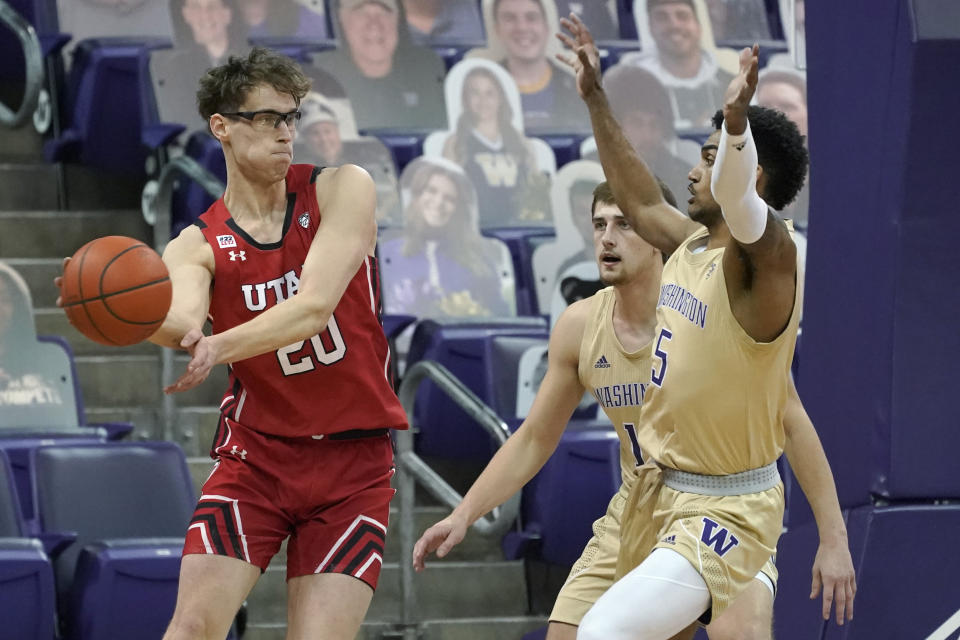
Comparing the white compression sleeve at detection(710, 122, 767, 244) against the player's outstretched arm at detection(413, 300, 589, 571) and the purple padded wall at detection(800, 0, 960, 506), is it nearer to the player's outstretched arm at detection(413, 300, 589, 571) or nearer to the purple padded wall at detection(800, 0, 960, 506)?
the player's outstretched arm at detection(413, 300, 589, 571)

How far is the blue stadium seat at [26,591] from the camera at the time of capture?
4910 millimetres

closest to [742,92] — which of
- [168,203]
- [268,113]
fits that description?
[268,113]

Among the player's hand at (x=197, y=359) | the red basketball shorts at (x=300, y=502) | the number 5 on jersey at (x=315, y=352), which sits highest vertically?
the player's hand at (x=197, y=359)

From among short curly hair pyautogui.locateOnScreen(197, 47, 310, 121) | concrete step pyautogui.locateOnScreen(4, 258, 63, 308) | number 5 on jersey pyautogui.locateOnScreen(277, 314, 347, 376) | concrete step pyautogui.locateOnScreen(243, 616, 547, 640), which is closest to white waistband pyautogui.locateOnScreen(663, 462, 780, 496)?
number 5 on jersey pyautogui.locateOnScreen(277, 314, 347, 376)

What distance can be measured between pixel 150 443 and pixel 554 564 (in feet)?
5.55

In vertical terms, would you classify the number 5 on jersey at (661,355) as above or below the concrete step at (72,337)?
above

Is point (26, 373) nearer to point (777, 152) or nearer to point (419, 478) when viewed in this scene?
point (419, 478)

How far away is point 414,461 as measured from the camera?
6207 millimetres

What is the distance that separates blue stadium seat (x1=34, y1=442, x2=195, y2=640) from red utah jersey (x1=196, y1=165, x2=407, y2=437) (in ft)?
3.84

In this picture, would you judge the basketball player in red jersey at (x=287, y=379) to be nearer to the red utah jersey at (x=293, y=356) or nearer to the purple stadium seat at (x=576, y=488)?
the red utah jersey at (x=293, y=356)

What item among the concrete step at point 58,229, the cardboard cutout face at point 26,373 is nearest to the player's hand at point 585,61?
the cardboard cutout face at point 26,373

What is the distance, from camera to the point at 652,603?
3670mm

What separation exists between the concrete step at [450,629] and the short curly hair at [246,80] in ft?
8.09

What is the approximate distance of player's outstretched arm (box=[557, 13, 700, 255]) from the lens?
427 centimetres
